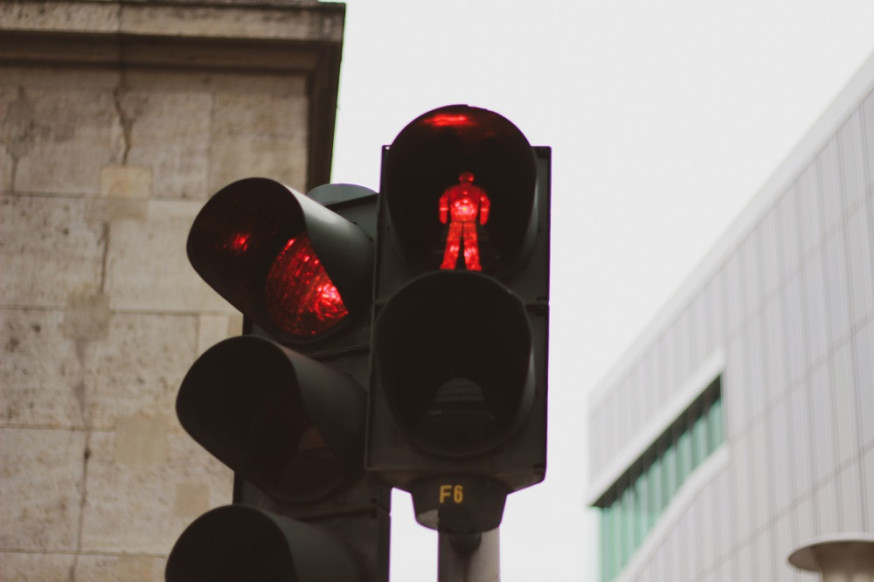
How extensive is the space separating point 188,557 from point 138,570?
4.48 meters

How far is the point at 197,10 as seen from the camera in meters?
8.98

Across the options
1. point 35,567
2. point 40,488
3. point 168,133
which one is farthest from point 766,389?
point 35,567

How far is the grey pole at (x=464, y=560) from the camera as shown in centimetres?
312

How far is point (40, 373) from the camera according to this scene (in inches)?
317

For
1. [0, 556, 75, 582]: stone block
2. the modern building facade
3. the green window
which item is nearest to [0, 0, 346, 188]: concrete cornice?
[0, 556, 75, 582]: stone block

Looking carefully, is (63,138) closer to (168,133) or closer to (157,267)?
(168,133)

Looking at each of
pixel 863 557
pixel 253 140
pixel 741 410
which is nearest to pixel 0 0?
pixel 253 140

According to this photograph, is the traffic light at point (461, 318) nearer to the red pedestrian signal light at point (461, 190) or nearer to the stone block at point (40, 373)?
the red pedestrian signal light at point (461, 190)

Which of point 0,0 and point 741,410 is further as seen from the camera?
point 741,410

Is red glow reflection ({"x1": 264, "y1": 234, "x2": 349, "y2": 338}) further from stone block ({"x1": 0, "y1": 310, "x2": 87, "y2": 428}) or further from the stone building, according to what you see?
stone block ({"x1": 0, "y1": 310, "x2": 87, "y2": 428})

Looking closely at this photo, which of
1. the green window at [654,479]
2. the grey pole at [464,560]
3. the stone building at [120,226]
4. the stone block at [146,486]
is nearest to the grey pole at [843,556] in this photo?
the stone building at [120,226]

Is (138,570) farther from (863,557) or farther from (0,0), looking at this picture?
(863,557)

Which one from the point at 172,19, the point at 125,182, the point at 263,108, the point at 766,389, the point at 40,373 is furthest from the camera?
the point at 766,389

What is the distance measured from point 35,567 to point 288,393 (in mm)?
4429
